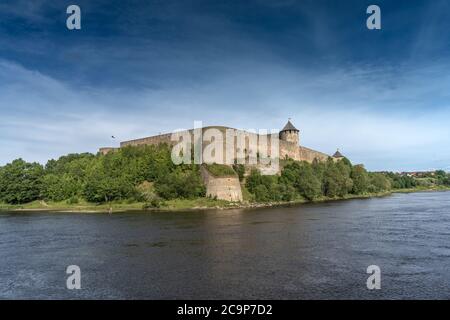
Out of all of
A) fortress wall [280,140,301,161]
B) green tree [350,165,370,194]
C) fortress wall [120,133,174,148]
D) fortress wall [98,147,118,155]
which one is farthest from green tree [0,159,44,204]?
green tree [350,165,370,194]

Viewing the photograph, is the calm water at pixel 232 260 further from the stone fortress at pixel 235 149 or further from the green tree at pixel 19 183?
the green tree at pixel 19 183

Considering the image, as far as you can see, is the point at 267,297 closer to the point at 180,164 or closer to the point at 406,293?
the point at 406,293

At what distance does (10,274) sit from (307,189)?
38.5m

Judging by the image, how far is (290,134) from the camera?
57719 mm

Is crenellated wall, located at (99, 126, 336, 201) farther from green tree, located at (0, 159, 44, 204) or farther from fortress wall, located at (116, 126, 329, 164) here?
green tree, located at (0, 159, 44, 204)

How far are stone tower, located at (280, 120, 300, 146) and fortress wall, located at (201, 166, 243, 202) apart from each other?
67.4 feet

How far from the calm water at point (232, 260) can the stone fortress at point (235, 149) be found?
1618 centimetres

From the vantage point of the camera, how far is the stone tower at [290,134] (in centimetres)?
5746

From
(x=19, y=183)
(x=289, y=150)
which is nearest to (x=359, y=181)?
(x=289, y=150)

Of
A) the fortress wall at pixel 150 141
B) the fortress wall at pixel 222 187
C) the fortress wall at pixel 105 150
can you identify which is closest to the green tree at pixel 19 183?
the fortress wall at pixel 105 150

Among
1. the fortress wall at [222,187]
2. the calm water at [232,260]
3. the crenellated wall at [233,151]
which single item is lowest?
the calm water at [232,260]

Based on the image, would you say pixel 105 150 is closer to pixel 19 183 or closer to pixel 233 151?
pixel 19 183

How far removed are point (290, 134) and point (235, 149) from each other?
15691mm

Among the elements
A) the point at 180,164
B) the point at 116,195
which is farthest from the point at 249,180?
the point at 116,195
